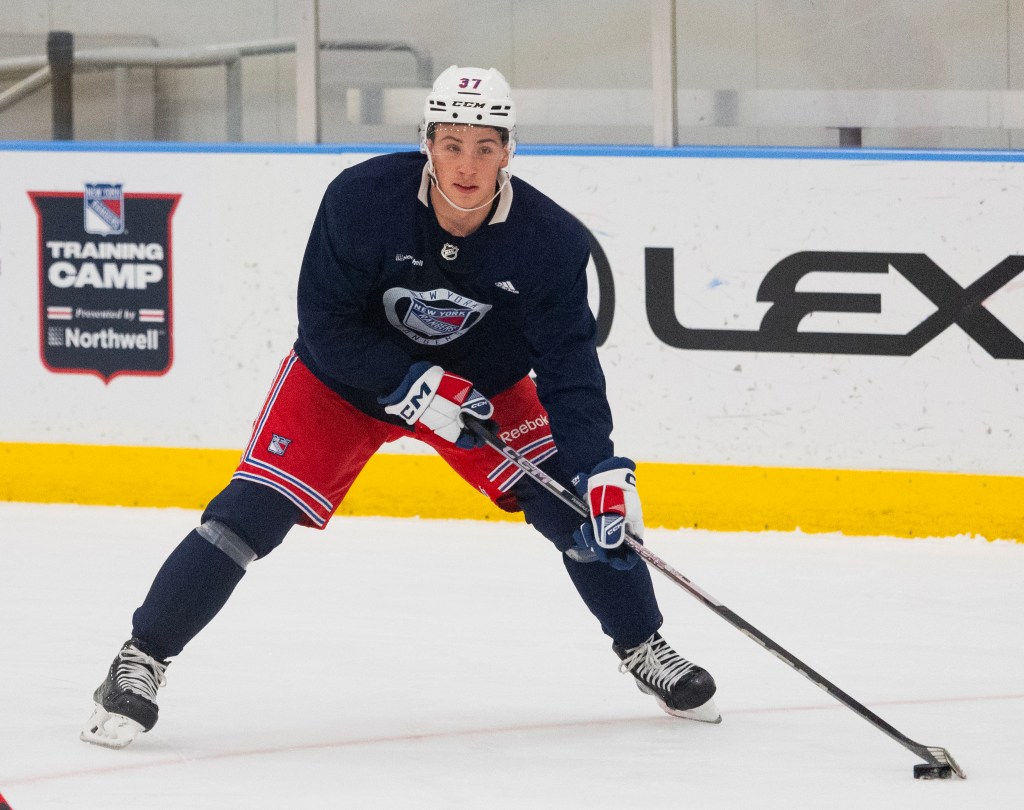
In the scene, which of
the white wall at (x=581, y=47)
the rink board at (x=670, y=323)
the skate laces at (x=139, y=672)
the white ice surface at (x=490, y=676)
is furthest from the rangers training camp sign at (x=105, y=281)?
the skate laces at (x=139, y=672)

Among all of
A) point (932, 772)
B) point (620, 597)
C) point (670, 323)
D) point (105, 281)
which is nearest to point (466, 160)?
point (620, 597)

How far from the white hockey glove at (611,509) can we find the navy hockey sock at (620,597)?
0.32 feet

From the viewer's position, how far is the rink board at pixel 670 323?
13.1 feet

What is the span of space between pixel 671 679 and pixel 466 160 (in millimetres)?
854

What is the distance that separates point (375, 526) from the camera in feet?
13.9

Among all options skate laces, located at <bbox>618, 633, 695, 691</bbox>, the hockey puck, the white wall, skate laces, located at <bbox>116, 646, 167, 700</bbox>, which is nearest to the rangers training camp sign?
the white wall

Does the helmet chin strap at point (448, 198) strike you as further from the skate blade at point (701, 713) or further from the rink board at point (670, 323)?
the rink board at point (670, 323)

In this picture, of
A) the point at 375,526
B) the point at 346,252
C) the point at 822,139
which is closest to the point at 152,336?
the point at 375,526

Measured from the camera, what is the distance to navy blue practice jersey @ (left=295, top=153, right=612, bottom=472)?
255cm

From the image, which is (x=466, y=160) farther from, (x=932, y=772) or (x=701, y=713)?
(x=932, y=772)

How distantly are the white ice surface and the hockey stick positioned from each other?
0.11 feet

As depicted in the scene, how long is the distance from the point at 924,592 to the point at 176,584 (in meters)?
1.69

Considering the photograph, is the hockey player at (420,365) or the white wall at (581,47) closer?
the hockey player at (420,365)

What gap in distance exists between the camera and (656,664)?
8.93 feet
